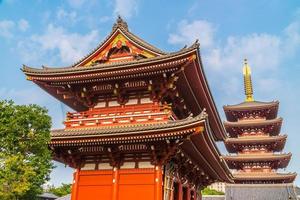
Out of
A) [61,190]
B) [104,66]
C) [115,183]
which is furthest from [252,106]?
[61,190]

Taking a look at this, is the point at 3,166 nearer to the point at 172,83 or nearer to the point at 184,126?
the point at 184,126

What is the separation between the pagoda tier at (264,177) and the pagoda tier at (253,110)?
946 cm

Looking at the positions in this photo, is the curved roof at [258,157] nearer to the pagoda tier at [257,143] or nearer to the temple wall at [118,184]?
the pagoda tier at [257,143]

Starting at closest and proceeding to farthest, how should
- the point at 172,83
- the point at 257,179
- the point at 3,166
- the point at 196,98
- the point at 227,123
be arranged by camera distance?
the point at 3,166
the point at 172,83
the point at 196,98
the point at 257,179
the point at 227,123

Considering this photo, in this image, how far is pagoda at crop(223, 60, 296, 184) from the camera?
46.2 m

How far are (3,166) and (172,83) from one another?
406 inches

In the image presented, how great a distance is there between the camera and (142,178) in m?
18.1

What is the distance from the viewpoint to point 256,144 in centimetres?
4841

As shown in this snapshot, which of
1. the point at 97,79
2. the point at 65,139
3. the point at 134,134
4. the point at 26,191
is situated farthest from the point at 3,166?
the point at 97,79

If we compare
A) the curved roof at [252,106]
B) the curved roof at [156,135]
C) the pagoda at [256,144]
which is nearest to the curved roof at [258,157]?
the pagoda at [256,144]

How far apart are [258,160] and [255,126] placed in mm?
5507

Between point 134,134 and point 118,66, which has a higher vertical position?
point 118,66

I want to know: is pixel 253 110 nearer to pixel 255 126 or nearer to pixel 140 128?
pixel 255 126

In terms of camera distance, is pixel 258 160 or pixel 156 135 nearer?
pixel 156 135
